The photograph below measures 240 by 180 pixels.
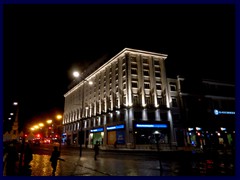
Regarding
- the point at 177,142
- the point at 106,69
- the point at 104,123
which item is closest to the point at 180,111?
the point at 177,142

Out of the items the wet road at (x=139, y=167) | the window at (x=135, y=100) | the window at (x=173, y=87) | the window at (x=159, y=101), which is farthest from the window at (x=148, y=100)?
the wet road at (x=139, y=167)

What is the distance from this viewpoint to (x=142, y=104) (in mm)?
38031

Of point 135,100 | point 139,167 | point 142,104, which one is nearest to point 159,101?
point 142,104

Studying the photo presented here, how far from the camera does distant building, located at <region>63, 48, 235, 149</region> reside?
36.7 metres

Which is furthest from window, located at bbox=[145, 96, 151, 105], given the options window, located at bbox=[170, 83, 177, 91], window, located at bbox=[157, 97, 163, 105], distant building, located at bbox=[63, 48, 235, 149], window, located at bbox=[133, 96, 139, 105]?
window, located at bbox=[170, 83, 177, 91]

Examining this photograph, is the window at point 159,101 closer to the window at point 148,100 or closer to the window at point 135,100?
the window at point 148,100

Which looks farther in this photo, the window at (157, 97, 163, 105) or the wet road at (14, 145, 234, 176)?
the window at (157, 97, 163, 105)

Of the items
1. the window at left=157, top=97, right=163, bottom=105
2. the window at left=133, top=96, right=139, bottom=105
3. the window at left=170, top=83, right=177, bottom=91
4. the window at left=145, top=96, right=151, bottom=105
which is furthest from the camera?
the window at left=170, top=83, right=177, bottom=91

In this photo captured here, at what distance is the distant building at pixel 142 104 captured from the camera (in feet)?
120

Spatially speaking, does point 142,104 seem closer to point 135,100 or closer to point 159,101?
point 135,100

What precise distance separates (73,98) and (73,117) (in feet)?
23.9

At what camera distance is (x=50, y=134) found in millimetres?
97812

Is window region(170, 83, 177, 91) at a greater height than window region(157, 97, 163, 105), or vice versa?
window region(170, 83, 177, 91)

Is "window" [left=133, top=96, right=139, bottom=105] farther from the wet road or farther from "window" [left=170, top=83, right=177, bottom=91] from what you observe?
the wet road
